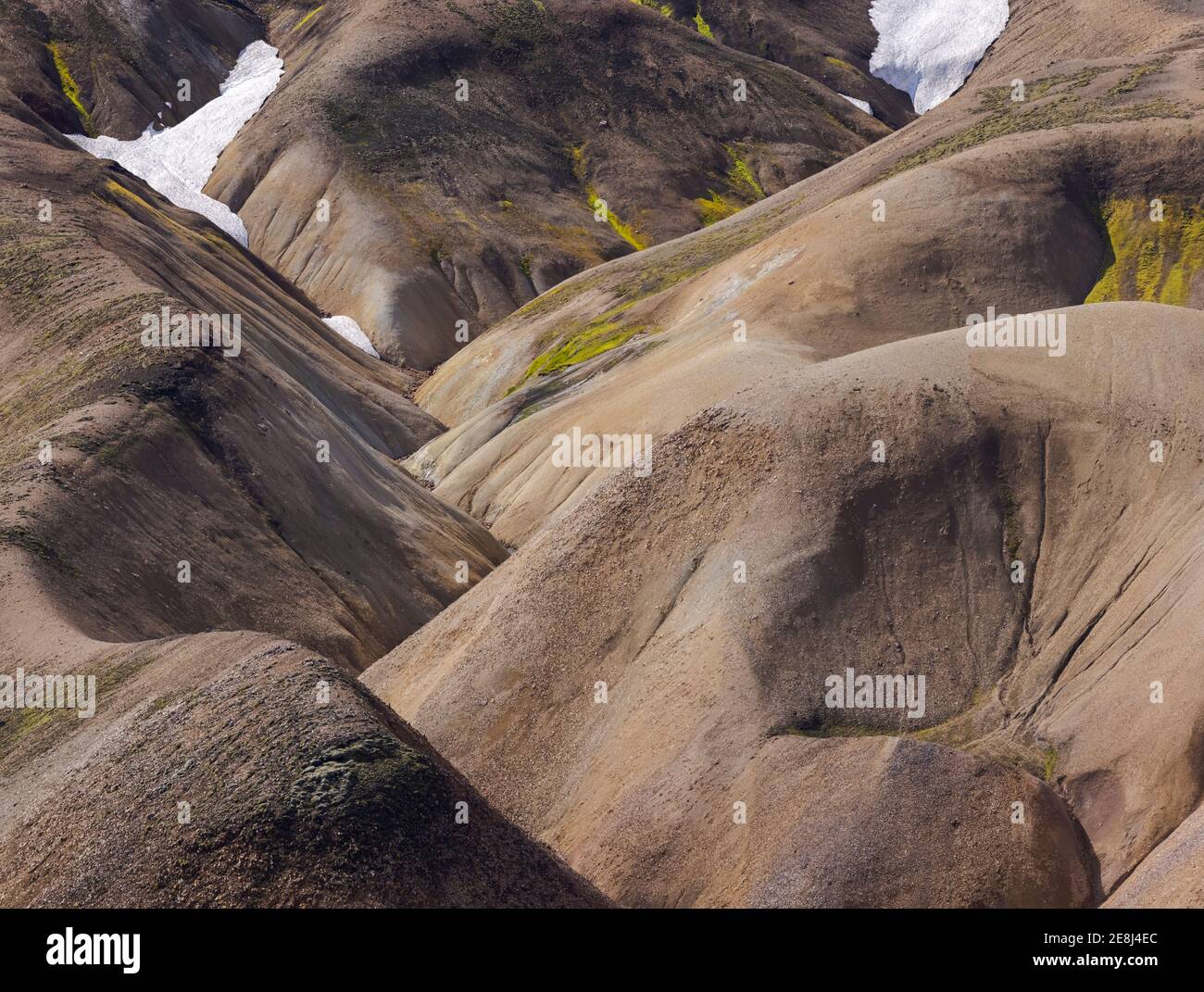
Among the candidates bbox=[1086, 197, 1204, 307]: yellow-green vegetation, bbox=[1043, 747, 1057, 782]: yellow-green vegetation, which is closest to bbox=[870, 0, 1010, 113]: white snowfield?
bbox=[1086, 197, 1204, 307]: yellow-green vegetation

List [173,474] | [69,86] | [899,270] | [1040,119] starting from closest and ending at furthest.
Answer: [173,474] → [899,270] → [1040,119] → [69,86]

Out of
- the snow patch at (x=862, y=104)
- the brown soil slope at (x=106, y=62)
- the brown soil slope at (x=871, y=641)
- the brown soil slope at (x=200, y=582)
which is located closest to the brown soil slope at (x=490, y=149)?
the snow patch at (x=862, y=104)

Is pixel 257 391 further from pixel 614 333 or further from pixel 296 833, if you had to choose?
pixel 296 833

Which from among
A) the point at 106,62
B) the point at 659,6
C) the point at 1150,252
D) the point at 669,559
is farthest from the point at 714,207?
the point at 669,559

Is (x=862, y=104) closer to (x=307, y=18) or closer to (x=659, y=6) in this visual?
(x=659, y=6)

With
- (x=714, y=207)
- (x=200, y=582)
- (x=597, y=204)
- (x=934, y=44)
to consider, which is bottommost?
(x=200, y=582)

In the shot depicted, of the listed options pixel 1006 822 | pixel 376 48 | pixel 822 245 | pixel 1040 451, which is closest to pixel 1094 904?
pixel 1006 822

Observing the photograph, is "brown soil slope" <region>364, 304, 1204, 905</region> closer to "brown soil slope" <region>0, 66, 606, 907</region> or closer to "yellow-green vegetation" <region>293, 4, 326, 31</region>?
"brown soil slope" <region>0, 66, 606, 907</region>
